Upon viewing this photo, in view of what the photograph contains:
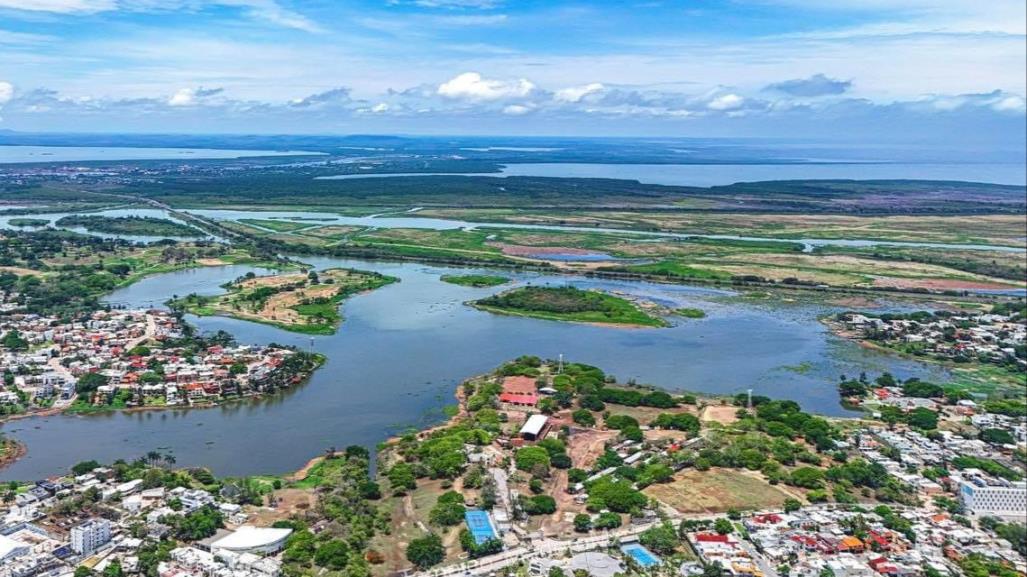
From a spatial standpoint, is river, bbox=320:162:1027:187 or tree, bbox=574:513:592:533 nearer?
tree, bbox=574:513:592:533

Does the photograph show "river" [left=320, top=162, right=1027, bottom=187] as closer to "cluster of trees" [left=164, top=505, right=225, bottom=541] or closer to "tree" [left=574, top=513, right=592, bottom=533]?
"cluster of trees" [left=164, top=505, right=225, bottom=541]

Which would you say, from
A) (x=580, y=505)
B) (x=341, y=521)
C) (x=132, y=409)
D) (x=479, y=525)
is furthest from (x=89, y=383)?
(x=580, y=505)

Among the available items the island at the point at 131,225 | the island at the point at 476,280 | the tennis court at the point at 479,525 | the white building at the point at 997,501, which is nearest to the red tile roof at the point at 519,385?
the tennis court at the point at 479,525

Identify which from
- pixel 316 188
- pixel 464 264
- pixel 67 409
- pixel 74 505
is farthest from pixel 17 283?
pixel 316 188

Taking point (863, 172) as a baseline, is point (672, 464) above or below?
below

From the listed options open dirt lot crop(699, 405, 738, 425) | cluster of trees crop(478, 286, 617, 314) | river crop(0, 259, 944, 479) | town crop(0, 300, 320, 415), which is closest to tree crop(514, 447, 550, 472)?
river crop(0, 259, 944, 479)

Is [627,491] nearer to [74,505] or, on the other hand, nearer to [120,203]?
[74,505]

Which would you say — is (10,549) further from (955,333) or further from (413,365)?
(955,333)
